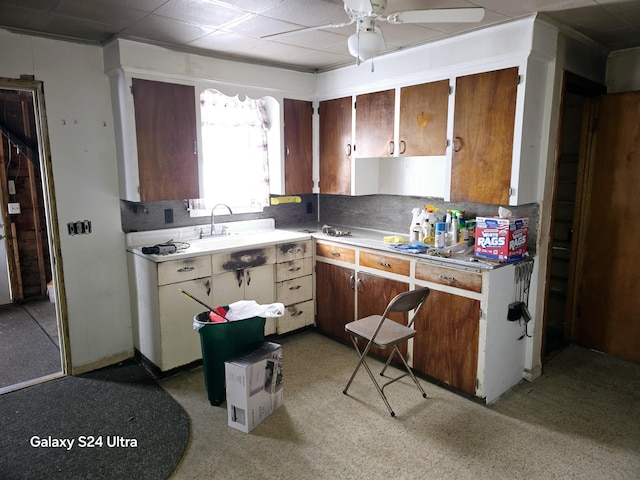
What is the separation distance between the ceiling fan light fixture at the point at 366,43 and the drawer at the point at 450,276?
57.8 inches

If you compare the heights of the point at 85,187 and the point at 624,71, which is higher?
the point at 624,71

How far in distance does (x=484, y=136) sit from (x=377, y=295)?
139 centimetres

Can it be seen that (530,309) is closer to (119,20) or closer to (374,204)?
(374,204)

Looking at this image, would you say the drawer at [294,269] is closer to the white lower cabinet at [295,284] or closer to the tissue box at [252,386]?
the white lower cabinet at [295,284]

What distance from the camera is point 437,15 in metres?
2.04

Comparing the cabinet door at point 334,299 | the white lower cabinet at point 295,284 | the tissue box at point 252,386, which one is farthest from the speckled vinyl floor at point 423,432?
the white lower cabinet at point 295,284

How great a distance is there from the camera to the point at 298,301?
3.89 m

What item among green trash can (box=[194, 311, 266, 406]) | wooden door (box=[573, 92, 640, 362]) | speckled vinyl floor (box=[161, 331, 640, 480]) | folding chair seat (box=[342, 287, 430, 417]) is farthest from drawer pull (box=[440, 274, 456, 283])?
wooden door (box=[573, 92, 640, 362])

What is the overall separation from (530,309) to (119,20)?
3.30m

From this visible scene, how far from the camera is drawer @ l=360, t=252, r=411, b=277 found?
315 cm

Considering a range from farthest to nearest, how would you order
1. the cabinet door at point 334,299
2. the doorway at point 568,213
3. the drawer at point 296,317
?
the drawer at point 296,317, the cabinet door at point 334,299, the doorway at point 568,213

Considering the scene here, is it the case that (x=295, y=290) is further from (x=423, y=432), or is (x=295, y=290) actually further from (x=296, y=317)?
(x=423, y=432)

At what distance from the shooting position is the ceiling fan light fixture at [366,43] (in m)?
2.02

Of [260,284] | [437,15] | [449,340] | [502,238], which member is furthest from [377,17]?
[260,284]
